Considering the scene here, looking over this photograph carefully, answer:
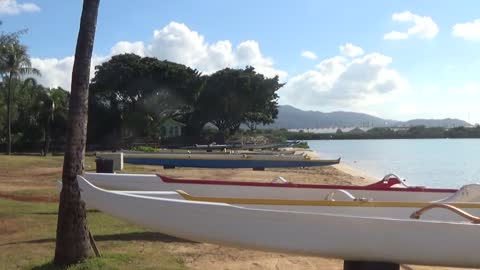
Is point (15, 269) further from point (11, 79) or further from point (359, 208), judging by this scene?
point (11, 79)

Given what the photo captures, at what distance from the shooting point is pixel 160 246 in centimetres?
765

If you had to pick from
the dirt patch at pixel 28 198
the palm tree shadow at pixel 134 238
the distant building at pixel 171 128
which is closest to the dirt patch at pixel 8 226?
the palm tree shadow at pixel 134 238

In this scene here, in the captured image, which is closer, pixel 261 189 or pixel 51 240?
pixel 51 240

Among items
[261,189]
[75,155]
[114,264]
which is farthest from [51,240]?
[261,189]

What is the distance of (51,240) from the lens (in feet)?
24.9

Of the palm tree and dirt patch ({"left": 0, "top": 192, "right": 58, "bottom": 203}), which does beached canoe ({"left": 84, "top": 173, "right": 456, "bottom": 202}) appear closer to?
dirt patch ({"left": 0, "top": 192, "right": 58, "bottom": 203})

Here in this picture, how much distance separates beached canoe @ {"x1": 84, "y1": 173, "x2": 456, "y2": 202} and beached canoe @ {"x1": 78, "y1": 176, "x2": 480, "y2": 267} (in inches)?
89.9

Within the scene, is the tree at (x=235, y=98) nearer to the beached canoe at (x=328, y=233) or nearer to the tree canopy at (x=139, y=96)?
the tree canopy at (x=139, y=96)

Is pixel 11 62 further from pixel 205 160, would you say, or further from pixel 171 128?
pixel 171 128

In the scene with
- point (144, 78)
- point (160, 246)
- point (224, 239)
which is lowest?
point (160, 246)

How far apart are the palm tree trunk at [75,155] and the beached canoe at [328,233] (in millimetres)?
1143

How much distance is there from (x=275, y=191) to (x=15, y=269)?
12.0ft

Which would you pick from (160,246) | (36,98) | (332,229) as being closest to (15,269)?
(160,246)

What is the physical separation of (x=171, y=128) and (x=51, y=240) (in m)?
50.6
